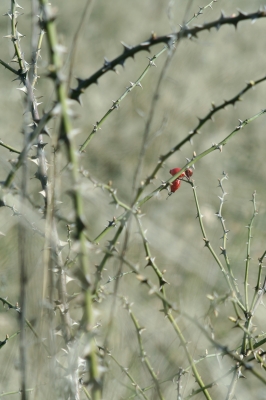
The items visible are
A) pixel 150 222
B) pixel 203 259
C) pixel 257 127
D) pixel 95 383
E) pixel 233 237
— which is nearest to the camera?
pixel 95 383

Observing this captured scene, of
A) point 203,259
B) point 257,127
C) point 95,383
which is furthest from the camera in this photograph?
point 257,127

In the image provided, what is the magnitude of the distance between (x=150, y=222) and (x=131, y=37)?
1.00 metres

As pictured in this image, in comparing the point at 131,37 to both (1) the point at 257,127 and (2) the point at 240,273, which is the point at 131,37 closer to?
(1) the point at 257,127

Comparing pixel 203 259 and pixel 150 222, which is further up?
pixel 150 222

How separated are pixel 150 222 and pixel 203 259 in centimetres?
43

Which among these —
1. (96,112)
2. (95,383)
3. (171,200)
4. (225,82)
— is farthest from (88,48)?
(95,383)

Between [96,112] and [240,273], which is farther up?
[96,112]

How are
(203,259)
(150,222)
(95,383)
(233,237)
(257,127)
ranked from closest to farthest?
(95,383), (203,259), (150,222), (233,237), (257,127)

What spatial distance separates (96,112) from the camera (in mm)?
2656

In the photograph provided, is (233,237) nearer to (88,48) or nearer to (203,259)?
(203,259)

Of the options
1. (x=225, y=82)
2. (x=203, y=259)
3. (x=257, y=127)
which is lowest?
(x=203, y=259)

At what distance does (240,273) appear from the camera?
246cm

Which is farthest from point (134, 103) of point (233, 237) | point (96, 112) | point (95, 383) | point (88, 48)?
point (95, 383)

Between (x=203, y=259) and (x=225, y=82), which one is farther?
(x=225, y=82)
